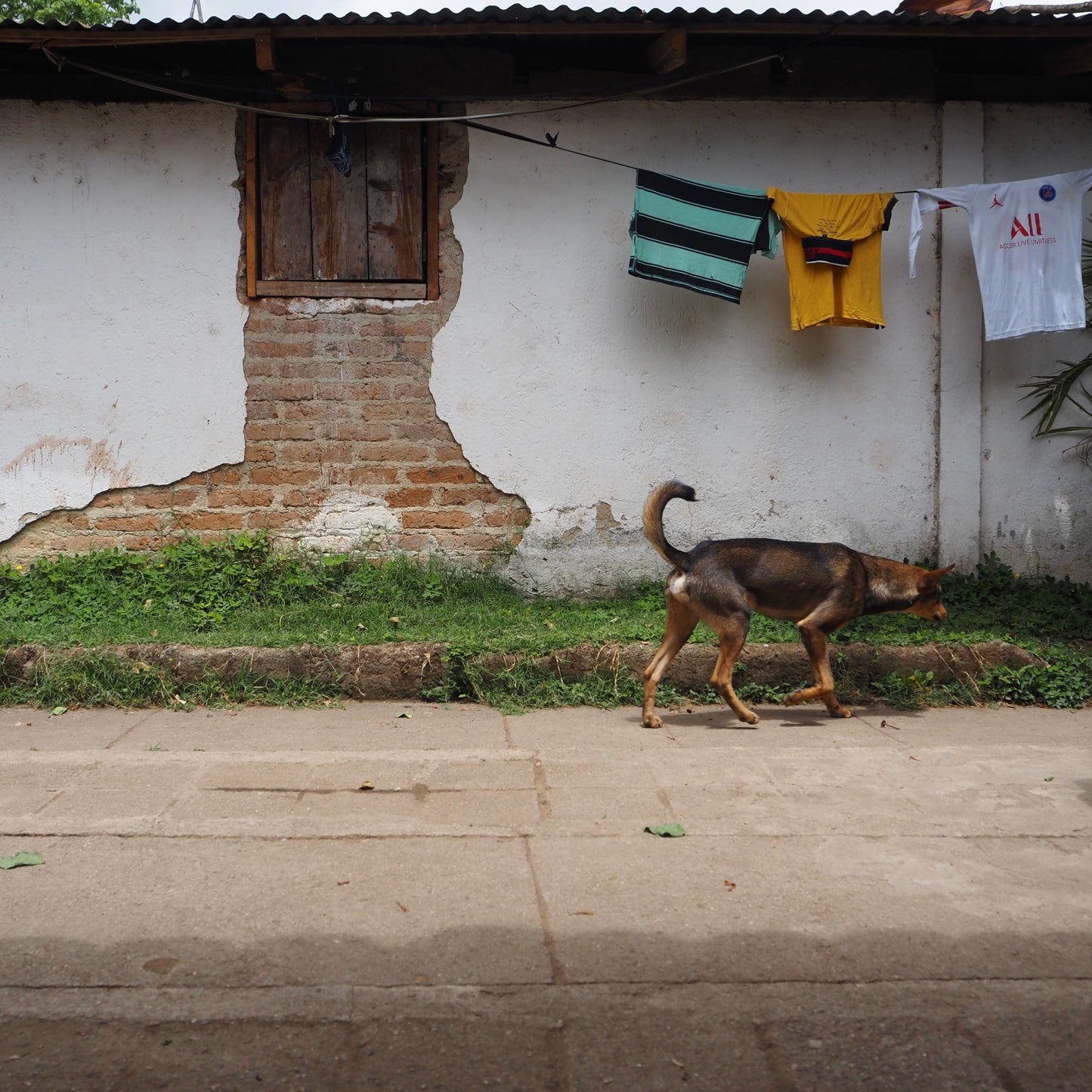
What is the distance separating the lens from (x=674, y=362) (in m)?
7.54

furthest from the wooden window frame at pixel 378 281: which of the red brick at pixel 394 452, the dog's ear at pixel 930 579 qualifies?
the dog's ear at pixel 930 579

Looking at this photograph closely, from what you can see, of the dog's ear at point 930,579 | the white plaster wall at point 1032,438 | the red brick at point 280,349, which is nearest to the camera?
the dog's ear at point 930,579

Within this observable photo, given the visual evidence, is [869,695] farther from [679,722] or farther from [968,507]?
[968,507]

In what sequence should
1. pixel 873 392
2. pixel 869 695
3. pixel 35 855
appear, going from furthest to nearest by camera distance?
pixel 873 392
pixel 869 695
pixel 35 855

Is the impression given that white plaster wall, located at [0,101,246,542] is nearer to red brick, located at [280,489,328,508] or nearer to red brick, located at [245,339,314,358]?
red brick, located at [245,339,314,358]

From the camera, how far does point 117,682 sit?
5.87 meters

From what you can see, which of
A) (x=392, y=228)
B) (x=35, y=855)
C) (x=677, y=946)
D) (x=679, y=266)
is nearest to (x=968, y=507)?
(x=679, y=266)

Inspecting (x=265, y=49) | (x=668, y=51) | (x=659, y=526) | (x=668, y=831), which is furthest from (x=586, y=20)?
(x=668, y=831)

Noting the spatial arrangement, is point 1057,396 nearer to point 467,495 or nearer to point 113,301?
point 467,495

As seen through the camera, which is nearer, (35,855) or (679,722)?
(35,855)

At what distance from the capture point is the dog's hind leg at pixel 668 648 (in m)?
5.52

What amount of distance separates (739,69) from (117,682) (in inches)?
217

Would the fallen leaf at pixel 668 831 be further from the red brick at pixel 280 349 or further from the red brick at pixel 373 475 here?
the red brick at pixel 280 349

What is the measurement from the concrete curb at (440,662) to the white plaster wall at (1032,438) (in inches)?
67.5
